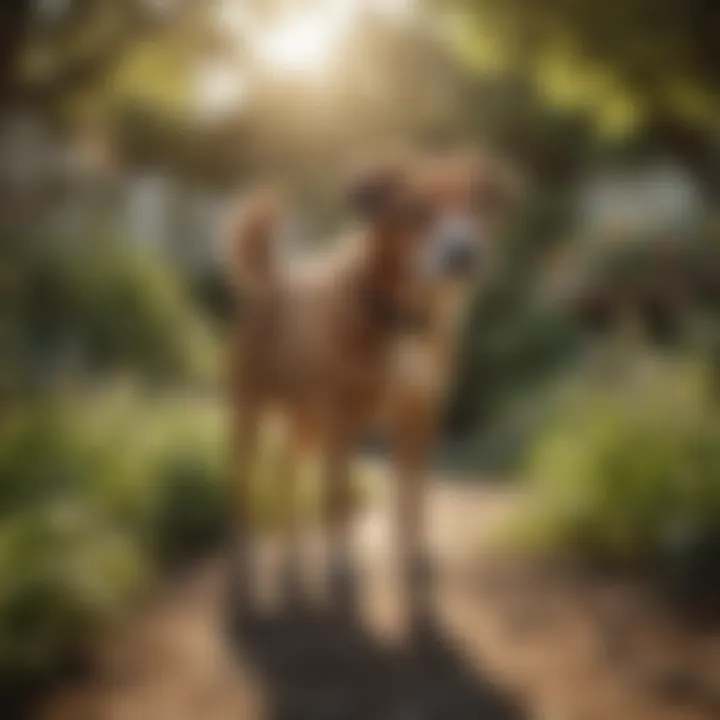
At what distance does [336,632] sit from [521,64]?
2.34 feet

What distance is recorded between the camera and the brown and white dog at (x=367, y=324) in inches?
57.8

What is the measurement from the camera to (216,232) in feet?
4.93

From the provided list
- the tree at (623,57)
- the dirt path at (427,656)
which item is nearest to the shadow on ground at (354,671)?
the dirt path at (427,656)

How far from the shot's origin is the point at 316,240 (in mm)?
1492

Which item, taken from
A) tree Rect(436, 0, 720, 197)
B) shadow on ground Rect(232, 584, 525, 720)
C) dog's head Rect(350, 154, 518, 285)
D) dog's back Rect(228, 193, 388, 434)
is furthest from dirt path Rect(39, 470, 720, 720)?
tree Rect(436, 0, 720, 197)

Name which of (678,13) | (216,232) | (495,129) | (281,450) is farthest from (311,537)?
(678,13)

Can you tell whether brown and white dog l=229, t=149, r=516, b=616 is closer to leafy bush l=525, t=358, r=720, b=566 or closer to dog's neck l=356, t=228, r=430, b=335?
dog's neck l=356, t=228, r=430, b=335

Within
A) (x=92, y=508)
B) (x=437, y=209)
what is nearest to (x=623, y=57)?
(x=437, y=209)

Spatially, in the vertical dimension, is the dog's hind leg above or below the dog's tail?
below

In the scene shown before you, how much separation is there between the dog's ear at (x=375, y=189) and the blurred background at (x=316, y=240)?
28 mm

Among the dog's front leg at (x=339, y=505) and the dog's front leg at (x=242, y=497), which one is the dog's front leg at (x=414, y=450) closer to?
the dog's front leg at (x=339, y=505)

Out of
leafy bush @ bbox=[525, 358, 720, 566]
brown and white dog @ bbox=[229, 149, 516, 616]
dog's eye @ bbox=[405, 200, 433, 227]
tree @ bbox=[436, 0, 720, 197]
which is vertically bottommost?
leafy bush @ bbox=[525, 358, 720, 566]

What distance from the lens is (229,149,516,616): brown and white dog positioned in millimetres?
1469

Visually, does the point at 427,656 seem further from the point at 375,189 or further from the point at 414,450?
the point at 375,189
